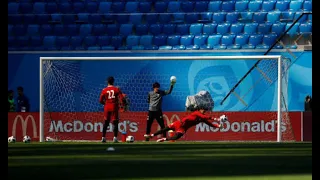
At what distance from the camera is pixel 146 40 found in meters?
28.7

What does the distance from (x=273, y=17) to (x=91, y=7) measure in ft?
22.4

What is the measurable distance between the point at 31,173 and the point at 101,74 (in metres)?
18.2

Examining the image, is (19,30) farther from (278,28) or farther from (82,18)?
(278,28)

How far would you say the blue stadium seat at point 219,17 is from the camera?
28.9 meters

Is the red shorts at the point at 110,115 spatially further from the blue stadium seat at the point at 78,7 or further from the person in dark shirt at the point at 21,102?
the blue stadium seat at the point at 78,7

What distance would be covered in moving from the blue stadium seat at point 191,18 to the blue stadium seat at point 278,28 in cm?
279

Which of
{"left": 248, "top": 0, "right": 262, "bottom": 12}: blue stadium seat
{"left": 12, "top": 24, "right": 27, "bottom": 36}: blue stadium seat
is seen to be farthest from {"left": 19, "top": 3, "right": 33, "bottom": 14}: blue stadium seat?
{"left": 248, "top": 0, "right": 262, "bottom": 12}: blue stadium seat

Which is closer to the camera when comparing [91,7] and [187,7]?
[187,7]

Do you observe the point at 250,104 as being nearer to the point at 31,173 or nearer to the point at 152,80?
the point at 152,80

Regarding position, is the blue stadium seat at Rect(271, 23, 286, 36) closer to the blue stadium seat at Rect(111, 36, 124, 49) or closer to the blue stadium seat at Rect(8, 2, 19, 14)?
the blue stadium seat at Rect(111, 36, 124, 49)

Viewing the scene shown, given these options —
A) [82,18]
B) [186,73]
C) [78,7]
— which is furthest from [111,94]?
[78,7]

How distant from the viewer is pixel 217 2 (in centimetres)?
2931

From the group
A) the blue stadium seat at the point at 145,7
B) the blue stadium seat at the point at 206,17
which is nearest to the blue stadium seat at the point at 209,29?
the blue stadium seat at the point at 206,17

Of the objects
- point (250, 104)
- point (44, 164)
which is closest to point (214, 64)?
point (250, 104)
